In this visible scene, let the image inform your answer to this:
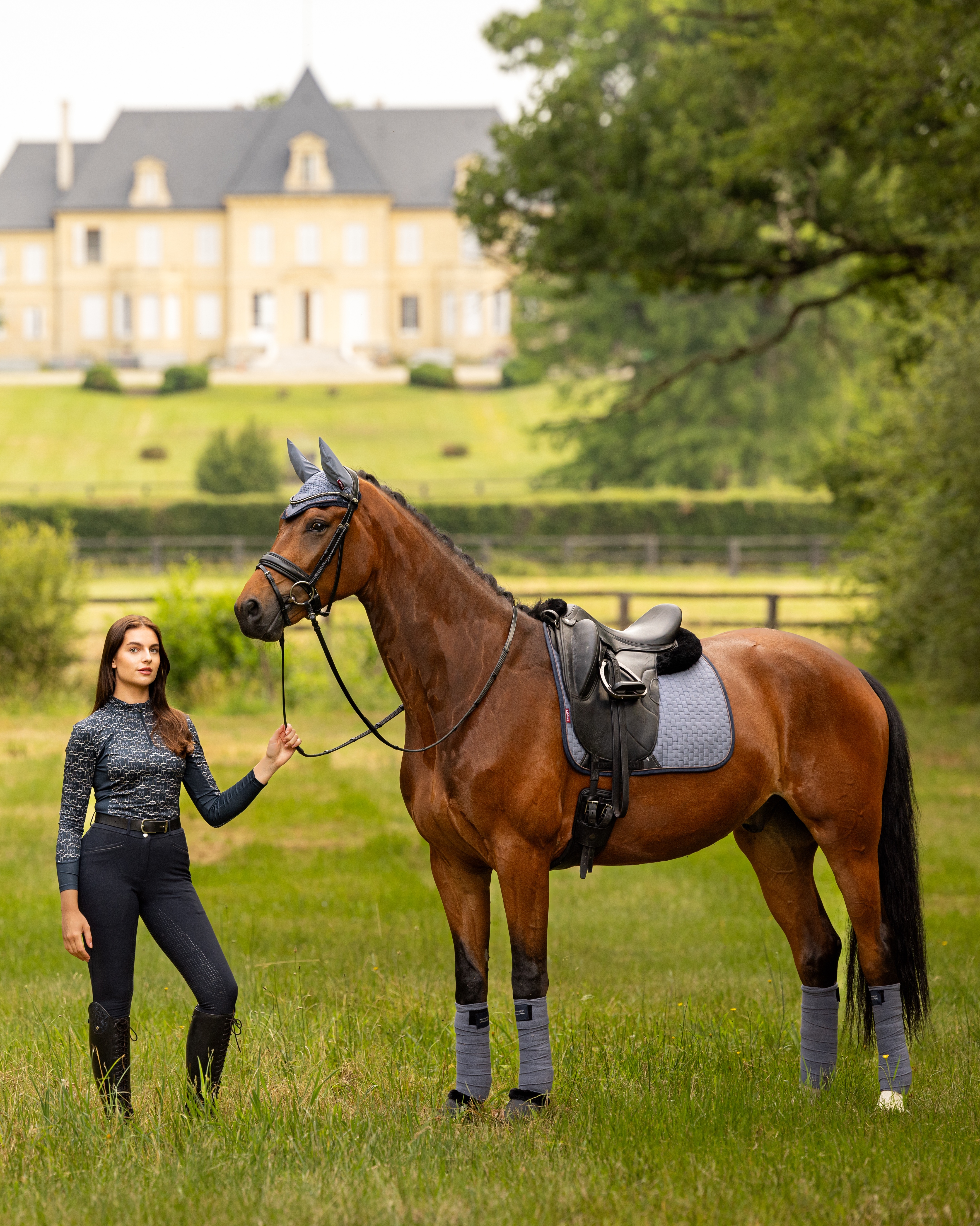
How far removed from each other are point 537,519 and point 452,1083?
38.5 meters

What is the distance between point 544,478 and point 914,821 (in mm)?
47585

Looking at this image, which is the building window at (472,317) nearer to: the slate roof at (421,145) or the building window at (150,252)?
the slate roof at (421,145)

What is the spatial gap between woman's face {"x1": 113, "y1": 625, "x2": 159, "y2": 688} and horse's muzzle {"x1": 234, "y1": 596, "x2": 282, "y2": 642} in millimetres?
417

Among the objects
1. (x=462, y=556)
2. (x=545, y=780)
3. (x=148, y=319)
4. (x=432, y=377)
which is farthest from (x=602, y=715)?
(x=148, y=319)

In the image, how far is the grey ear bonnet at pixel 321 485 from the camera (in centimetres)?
410

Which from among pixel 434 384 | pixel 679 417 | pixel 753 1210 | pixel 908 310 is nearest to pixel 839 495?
pixel 908 310

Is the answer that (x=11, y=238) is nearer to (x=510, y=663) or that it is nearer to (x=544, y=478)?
(x=544, y=478)

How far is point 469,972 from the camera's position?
4.29 meters

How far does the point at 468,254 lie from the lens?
82.2 meters

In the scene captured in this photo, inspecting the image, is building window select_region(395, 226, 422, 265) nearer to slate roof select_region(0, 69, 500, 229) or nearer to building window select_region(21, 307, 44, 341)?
slate roof select_region(0, 69, 500, 229)

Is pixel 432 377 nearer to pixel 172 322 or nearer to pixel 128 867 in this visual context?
pixel 172 322

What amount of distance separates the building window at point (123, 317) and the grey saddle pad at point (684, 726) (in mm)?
84570

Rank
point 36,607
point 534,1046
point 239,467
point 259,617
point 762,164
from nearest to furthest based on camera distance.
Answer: point 259,617
point 534,1046
point 762,164
point 36,607
point 239,467

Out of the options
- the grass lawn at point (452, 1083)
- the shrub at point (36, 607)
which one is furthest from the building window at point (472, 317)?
the grass lawn at point (452, 1083)
